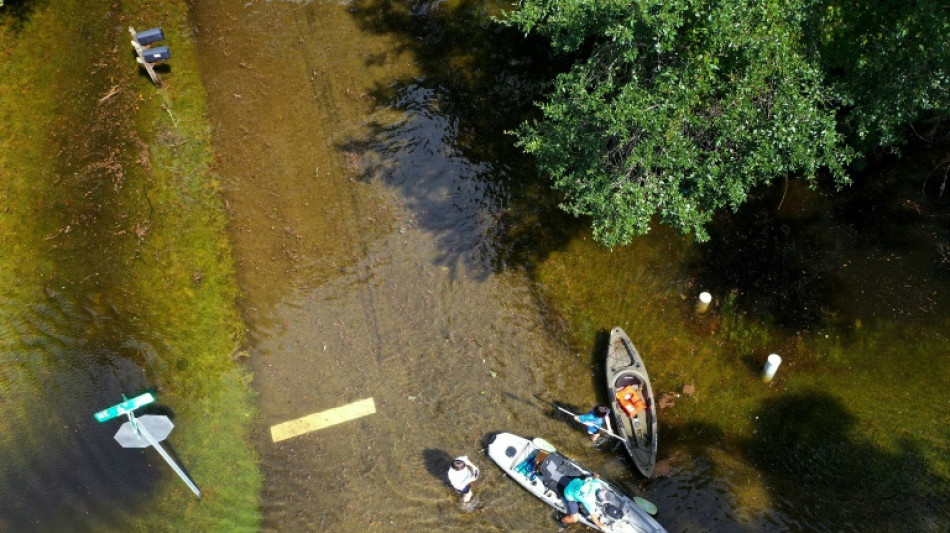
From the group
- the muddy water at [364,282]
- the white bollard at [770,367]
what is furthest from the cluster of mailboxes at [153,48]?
the white bollard at [770,367]

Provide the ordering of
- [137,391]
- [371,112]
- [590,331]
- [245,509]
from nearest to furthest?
[245,509] → [137,391] → [590,331] → [371,112]

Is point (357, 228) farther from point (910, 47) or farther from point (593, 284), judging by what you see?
point (910, 47)

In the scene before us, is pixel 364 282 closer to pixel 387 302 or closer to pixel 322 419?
pixel 387 302

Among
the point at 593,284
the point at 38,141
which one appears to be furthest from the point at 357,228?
the point at 38,141

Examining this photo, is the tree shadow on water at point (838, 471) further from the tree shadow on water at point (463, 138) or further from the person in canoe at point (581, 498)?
the tree shadow on water at point (463, 138)

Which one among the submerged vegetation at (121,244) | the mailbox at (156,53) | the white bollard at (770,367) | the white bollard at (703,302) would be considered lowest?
the white bollard at (770,367)

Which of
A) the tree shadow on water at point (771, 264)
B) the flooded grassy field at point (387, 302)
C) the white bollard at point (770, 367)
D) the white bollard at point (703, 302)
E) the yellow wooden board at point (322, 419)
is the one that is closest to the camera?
the flooded grassy field at point (387, 302)

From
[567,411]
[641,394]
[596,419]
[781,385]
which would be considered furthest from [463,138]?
[781,385]
